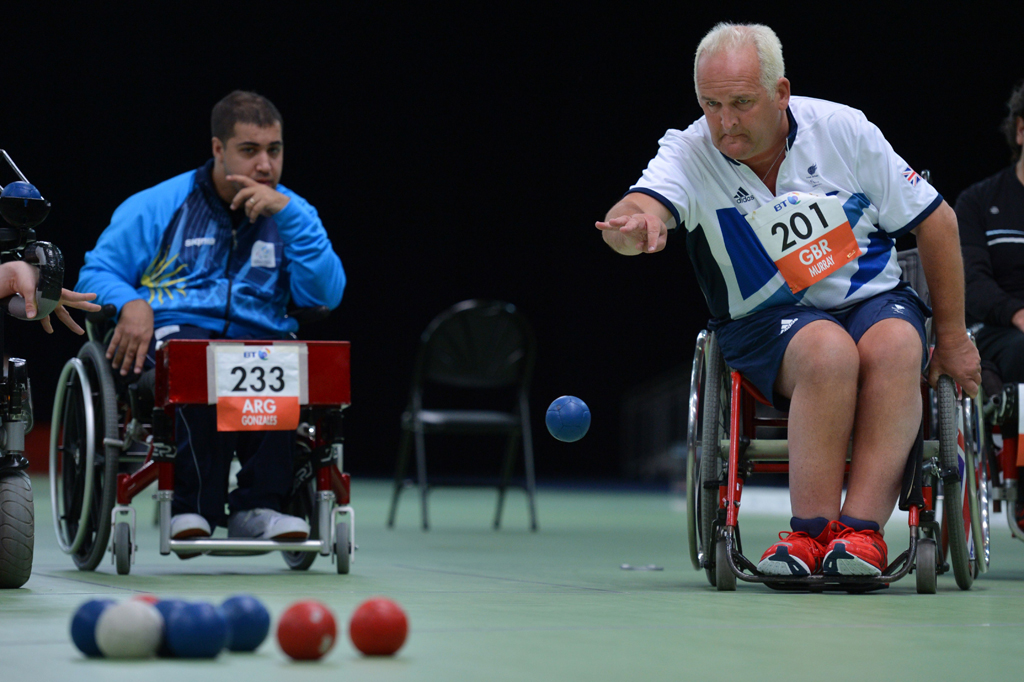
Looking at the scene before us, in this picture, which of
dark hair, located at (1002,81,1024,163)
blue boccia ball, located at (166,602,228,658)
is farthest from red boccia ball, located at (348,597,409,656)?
dark hair, located at (1002,81,1024,163)

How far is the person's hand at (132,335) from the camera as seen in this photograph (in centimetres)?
250

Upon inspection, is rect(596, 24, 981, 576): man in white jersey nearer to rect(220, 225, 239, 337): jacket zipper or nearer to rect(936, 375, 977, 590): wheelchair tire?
rect(936, 375, 977, 590): wheelchair tire

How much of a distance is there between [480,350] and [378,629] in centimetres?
338

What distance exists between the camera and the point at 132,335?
2500 mm

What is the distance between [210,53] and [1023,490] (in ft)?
24.2

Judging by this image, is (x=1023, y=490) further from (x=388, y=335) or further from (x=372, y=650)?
(x=388, y=335)

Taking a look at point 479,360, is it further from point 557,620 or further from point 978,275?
point 557,620

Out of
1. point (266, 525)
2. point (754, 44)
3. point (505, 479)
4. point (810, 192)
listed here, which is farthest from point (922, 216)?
point (505, 479)

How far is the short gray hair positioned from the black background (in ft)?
21.5

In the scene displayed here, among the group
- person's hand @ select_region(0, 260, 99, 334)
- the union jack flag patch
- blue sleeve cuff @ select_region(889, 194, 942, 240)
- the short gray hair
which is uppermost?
the short gray hair

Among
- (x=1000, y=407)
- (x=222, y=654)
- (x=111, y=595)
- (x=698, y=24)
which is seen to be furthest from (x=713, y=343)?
(x=698, y=24)

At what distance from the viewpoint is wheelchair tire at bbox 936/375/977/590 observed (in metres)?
2.10

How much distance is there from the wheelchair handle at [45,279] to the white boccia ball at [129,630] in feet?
3.03

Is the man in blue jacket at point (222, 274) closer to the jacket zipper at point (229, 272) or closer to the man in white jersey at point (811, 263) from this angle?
the jacket zipper at point (229, 272)
